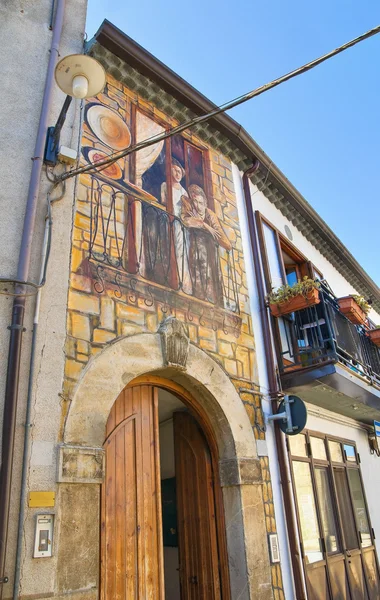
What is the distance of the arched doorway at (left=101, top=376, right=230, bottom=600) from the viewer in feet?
13.9

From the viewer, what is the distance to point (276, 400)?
238 inches

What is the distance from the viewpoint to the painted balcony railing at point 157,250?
4.95 m

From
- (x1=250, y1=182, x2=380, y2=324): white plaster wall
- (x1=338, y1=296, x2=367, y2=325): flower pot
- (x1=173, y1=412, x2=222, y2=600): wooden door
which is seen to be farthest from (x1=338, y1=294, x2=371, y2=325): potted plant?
(x1=173, y1=412, x2=222, y2=600): wooden door

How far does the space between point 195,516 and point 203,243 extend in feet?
10.5

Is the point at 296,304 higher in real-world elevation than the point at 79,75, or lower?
lower

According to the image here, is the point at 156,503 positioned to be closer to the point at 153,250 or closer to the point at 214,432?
the point at 214,432

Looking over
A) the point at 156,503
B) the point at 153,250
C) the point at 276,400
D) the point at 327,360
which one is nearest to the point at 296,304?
the point at 327,360

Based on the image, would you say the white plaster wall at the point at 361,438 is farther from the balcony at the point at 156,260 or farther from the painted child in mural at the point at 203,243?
the painted child in mural at the point at 203,243

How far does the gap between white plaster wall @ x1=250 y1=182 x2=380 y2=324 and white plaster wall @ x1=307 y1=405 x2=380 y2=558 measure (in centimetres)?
311

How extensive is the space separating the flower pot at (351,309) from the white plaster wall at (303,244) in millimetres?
1847

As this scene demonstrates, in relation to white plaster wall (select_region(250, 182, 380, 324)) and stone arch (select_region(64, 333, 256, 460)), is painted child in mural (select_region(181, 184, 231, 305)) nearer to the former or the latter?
stone arch (select_region(64, 333, 256, 460))

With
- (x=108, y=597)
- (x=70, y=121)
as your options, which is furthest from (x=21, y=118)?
(x=108, y=597)

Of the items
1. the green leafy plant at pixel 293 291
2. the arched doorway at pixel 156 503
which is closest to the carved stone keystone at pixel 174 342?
the arched doorway at pixel 156 503

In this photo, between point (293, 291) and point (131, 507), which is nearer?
point (131, 507)
